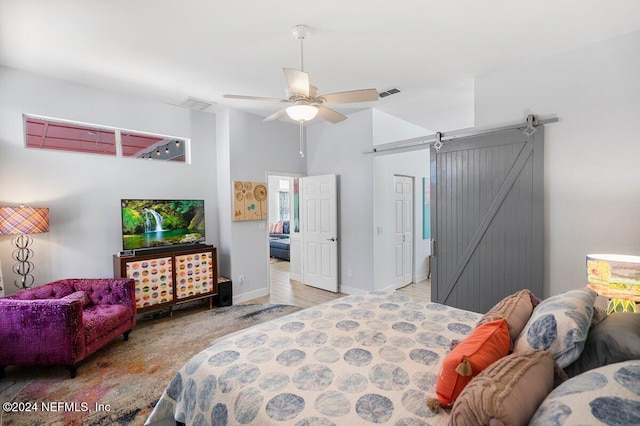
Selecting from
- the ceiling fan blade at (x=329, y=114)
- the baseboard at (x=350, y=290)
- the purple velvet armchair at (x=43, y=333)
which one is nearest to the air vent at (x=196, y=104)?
the ceiling fan blade at (x=329, y=114)

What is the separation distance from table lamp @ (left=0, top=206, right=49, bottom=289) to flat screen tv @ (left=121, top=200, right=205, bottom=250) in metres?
0.80

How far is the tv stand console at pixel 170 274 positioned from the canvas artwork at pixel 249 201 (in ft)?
2.39

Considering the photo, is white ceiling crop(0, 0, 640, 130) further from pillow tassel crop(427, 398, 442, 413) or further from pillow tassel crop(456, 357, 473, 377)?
pillow tassel crop(427, 398, 442, 413)

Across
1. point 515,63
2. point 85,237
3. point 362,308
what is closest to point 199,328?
point 85,237

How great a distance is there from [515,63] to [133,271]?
4864 millimetres

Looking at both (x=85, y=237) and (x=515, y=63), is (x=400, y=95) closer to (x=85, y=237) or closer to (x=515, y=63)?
(x=515, y=63)

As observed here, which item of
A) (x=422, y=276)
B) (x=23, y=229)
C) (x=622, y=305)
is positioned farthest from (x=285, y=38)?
(x=422, y=276)

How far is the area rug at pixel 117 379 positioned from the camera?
2.11m

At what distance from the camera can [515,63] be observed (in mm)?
3156

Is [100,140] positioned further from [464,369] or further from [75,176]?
[464,369]

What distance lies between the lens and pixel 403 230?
534 centimetres

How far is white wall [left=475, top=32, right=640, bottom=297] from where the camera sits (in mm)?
2629

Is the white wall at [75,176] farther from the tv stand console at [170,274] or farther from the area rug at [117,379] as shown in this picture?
the area rug at [117,379]

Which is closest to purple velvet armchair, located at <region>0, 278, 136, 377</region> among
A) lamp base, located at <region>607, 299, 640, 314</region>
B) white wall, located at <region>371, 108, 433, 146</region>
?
white wall, located at <region>371, 108, 433, 146</region>
